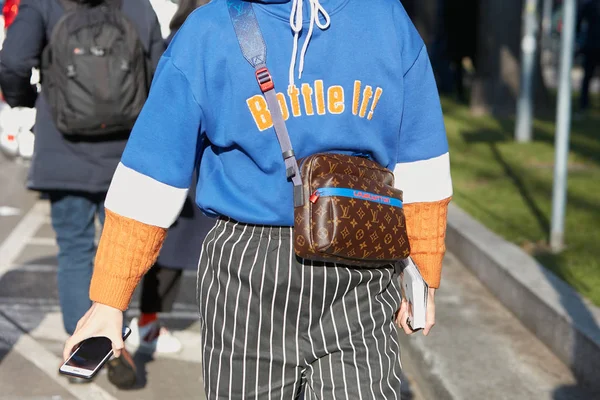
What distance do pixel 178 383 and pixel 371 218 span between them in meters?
2.63

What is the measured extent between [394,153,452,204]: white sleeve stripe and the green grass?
270 cm

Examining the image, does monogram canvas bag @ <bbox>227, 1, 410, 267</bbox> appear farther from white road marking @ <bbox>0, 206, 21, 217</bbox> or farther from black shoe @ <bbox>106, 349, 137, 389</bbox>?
white road marking @ <bbox>0, 206, 21, 217</bbox>

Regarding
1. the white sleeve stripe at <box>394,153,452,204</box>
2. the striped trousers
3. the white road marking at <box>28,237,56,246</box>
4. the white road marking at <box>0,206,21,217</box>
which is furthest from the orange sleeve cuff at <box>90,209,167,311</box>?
the white road marking at <box>0,206,21,217</box>

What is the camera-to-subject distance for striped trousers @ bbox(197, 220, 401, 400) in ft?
7.57

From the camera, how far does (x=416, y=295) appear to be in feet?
8.31

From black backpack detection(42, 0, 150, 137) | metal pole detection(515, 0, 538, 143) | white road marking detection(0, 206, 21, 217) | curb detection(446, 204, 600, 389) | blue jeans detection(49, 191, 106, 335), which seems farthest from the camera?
metal pole detection(515, 0, 538, 143)

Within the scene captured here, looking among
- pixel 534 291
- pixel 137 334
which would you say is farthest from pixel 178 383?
pixel 534 291

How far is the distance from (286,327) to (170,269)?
7.78 feet

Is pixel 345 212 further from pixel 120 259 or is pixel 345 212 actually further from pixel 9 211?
pixel 9 211

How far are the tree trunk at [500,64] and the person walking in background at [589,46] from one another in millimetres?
887

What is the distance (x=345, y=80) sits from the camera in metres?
2.30

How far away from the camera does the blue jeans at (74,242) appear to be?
434 centimetres

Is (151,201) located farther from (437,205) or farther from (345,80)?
(437,205)

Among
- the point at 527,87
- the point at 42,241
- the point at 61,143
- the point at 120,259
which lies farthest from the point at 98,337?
the point at 527,87
